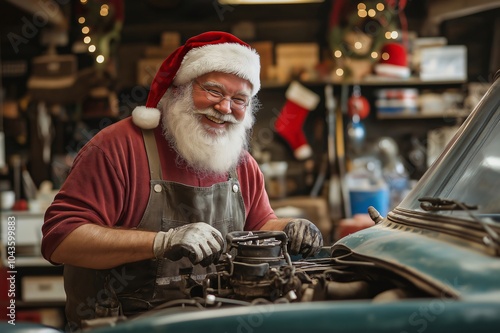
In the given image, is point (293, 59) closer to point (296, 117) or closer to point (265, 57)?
point (265, 57)

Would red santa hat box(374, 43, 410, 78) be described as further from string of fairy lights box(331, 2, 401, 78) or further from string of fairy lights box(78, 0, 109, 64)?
string of fairy lights box(78, 0, 109, 64)

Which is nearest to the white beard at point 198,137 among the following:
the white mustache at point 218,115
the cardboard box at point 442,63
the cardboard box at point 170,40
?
the white mustache at point 218,115

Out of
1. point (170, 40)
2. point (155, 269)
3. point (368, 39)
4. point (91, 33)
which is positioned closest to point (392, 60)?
point (368, 39)

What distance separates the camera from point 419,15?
22.1 feet

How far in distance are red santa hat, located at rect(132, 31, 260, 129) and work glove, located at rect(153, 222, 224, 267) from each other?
28.7 inches

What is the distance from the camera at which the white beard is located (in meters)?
2.55

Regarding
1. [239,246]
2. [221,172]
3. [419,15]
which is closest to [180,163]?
[221,172]

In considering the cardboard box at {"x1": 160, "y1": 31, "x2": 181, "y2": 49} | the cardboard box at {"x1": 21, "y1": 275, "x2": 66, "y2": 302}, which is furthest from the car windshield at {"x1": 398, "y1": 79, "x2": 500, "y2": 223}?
the cardboard box at {"x1": 160, "y1": 31, "x2": 181, "y2": 49}

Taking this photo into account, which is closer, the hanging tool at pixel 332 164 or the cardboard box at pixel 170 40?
the hanging tool at pixel 332 164

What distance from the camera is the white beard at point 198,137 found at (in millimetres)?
2549

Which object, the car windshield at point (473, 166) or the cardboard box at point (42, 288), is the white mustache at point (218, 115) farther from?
the cardboard box at point (42, 288)

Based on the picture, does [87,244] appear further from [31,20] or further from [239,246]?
[31,20]

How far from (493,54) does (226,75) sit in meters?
4.72

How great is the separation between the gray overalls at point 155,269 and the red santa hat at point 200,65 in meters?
0.10
